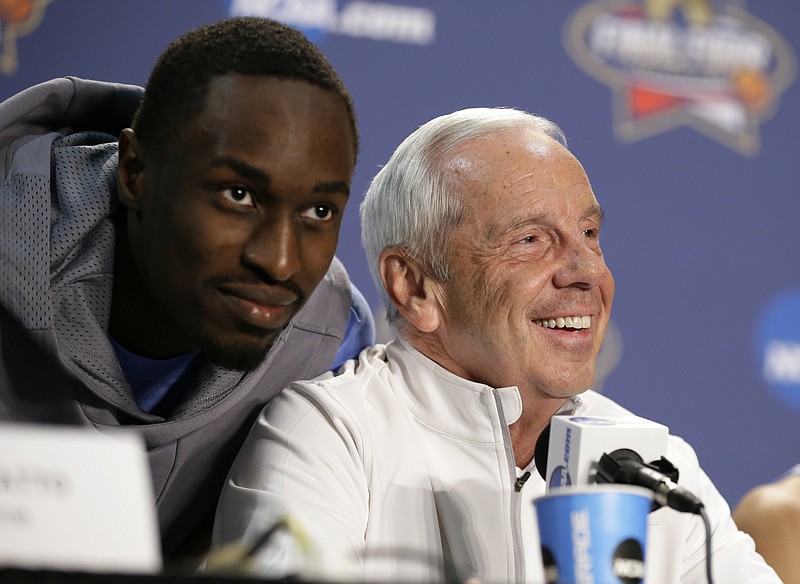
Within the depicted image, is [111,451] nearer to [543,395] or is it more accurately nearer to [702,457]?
[543,395]

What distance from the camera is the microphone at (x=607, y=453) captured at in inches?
33.6

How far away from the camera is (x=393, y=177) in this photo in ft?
4.80

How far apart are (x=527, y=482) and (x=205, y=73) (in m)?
0.64

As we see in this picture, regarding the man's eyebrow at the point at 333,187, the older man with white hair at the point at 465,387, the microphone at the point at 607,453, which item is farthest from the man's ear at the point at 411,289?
the microphone at the point at 607,453

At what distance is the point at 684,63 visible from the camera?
2432 mm

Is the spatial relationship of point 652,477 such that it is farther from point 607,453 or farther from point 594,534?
point 594,534

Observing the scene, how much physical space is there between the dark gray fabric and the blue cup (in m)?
0.66

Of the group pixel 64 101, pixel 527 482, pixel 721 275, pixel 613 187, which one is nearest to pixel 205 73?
pixel 64 101

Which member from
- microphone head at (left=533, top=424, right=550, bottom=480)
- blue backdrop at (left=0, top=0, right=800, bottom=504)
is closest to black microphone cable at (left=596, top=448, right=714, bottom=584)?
microphone head at (left=533, top=424, right=550, bottom=480)

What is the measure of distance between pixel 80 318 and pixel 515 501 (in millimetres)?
577

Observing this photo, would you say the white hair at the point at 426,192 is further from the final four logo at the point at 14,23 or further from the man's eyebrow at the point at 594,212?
the final four logo at the point at 14,23

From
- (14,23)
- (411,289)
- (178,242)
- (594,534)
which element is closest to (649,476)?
(594,534)

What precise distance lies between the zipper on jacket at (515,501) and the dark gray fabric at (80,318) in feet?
1.00

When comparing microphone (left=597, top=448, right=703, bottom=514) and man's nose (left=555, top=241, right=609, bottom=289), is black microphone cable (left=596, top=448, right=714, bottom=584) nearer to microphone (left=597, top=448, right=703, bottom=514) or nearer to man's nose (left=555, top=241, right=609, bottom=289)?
microphone (left=597, top=448, right=703, bottom=514)
